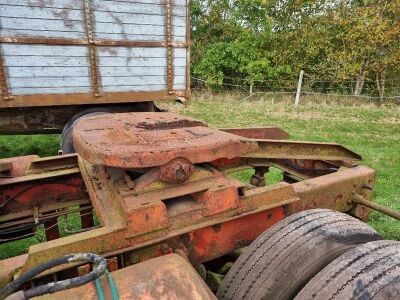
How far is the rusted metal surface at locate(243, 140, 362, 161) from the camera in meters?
2.72

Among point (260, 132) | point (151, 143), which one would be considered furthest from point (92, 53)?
point (151, 143)

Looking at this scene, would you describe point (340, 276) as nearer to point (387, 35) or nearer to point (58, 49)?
point (58, 49)

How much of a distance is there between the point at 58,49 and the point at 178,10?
220cm

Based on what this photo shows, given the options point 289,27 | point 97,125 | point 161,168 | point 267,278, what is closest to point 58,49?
point 97,125

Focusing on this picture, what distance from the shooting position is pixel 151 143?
1.80m

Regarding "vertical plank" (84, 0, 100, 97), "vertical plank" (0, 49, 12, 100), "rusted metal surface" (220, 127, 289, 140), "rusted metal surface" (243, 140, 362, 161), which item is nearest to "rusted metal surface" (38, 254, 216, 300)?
"rusted metal surface" (243, 140, 362, 161)

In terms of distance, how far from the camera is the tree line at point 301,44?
14711 mm

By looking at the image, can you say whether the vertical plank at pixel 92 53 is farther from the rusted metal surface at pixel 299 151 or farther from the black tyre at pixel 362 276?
the black tyre at pixel 362 276

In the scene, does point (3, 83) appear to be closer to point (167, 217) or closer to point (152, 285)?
point (167, 217)

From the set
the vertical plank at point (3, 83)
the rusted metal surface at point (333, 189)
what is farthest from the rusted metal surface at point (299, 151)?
the vertical plank at point (3, 83)

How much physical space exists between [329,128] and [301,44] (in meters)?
8.93

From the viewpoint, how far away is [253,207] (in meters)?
1.94

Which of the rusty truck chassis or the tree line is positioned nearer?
the rusty truck chassis

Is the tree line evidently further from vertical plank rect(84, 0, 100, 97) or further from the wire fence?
vertical plank rect(84, 0, 100, 97)
